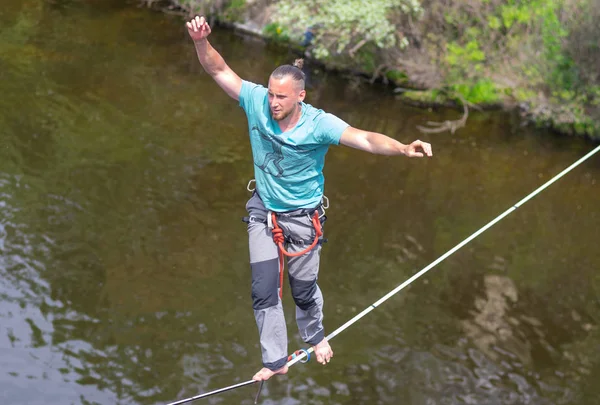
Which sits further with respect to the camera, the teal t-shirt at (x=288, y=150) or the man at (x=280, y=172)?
the teal t-shirt at (x=288, y=150)

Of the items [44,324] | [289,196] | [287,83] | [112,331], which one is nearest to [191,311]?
[112,331]

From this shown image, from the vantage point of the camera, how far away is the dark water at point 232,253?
352 inches

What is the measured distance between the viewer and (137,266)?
1007cm

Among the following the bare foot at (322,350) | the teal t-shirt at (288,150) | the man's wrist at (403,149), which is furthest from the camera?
the bare foot at (322,350)

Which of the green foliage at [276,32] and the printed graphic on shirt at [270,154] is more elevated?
the green foliage at [276,32]

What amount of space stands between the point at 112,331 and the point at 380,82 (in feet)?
27.0

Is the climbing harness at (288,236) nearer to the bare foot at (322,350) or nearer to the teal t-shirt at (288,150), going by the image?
the teal t-shirt at (288,150)

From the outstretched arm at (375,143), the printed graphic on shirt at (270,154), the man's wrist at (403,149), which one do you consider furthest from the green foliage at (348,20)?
the man's wrist at (403,149)

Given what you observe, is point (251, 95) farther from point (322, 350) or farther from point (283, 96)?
point (322, 350)

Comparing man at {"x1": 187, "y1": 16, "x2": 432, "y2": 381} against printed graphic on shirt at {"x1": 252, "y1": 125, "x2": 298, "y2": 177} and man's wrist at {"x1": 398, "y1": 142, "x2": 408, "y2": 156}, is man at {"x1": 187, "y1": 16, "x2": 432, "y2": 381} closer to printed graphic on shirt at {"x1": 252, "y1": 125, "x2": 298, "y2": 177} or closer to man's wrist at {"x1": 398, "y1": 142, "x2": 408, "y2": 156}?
printed graphic on shirt at {"x1": 252, "y1": 125, "x2": 298, "y2": 177}

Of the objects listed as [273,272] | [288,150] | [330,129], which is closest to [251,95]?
[288,150]

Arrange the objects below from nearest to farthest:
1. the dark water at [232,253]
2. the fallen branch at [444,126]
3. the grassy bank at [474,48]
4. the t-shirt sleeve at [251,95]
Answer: the t-shirt sleeve at [251,95], the dark water at [232,253], the fallen branch at [444,126], the grassy bank at [474,48]

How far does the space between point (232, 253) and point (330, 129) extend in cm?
581

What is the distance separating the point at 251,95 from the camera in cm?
507
